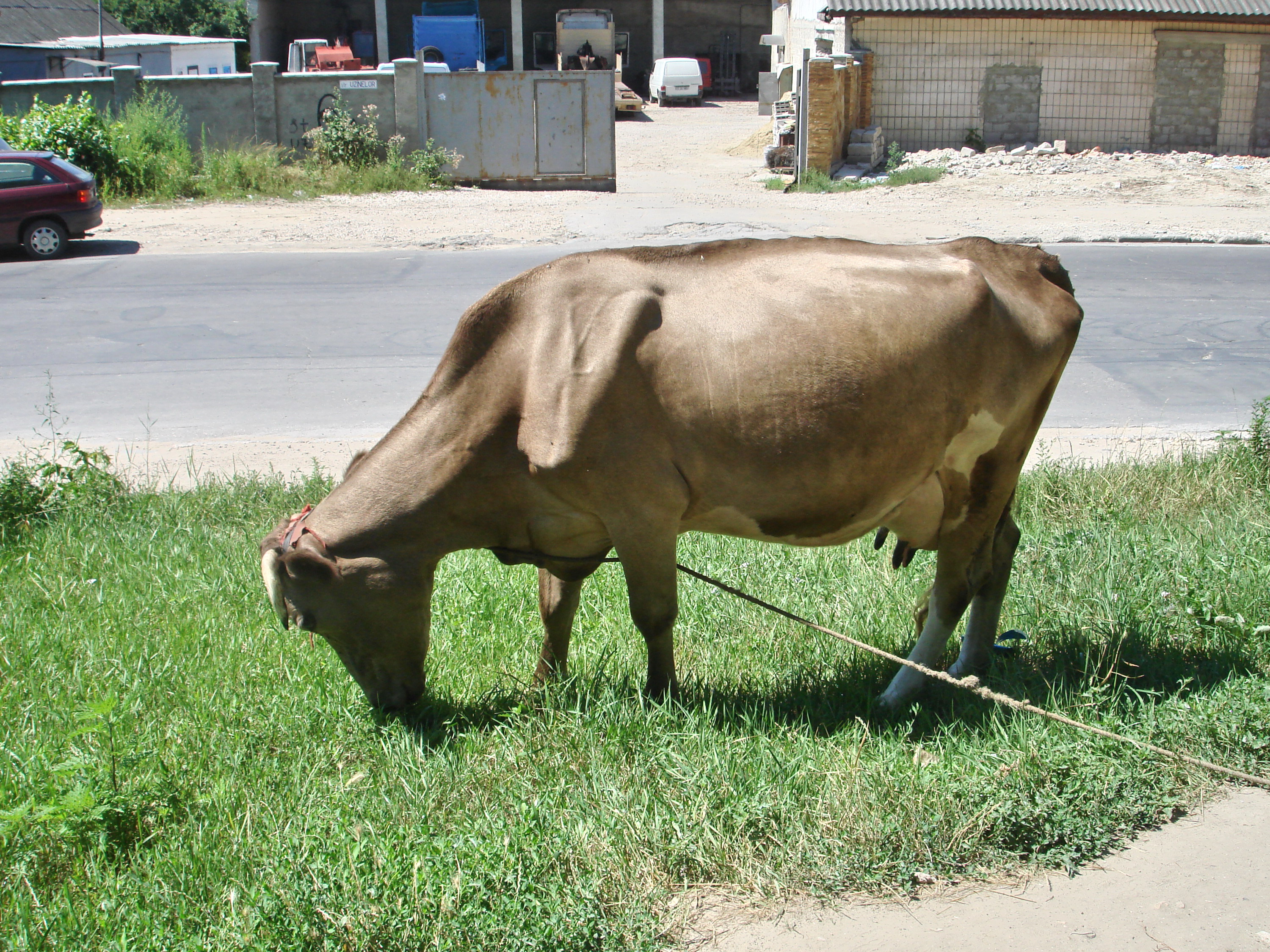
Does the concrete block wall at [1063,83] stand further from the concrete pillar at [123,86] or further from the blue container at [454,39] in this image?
the blue container at [454,39]

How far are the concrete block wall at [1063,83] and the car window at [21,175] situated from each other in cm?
1747

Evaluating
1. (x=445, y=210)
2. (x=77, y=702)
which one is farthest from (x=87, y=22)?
(x=77, y=702)

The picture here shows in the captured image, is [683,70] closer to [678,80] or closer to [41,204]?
[678,80]

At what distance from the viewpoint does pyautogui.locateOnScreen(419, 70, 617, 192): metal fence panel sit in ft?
77.8

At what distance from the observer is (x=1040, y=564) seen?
596cm

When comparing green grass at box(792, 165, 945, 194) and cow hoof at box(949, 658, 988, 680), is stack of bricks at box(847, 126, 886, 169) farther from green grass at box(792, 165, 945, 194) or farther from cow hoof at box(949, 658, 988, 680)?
cow hoof at box(949, 658, 988, 680)

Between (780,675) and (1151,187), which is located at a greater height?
(1151,187)

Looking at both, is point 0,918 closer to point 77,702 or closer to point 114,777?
point 114,777

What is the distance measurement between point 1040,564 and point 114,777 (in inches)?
179

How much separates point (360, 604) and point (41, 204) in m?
16.4

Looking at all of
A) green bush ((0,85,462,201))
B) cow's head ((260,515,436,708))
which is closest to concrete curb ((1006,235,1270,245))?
green bush ((0,85,462,201))

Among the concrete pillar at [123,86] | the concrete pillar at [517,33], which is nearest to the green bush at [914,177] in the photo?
the concrete pillar at [123,86]

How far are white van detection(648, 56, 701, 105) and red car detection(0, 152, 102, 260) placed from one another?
93.8 ft

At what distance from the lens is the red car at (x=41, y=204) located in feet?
56.5
